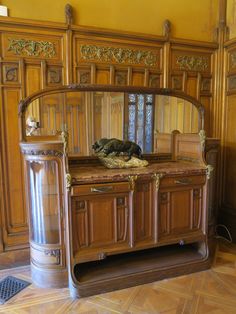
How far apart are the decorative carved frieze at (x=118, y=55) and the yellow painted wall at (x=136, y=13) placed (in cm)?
23

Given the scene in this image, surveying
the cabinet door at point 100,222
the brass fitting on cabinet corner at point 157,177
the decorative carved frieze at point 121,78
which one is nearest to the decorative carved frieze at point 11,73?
the decorative carved frieze at point 121,78

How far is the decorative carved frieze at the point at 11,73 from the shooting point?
251 cm

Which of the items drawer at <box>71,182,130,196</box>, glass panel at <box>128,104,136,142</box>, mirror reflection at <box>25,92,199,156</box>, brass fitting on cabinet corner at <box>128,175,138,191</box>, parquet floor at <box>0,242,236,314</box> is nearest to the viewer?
parquet floor at <box>0,242,236,314</box>

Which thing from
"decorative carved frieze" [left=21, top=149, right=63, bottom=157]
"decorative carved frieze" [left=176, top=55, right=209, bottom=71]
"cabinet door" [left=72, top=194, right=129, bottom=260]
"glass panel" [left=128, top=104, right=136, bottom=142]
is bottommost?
"cabinet door" [left=72, top=194, right=129, bottom=260]

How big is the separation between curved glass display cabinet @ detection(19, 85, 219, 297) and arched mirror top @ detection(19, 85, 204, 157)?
0.4 inches

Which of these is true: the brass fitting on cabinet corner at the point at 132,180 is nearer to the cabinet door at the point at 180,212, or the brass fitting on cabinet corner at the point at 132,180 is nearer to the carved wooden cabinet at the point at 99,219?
the carved wooden cabinet at the point at 99,219

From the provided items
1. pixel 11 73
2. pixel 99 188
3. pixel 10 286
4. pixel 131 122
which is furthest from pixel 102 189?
pixel 11 73

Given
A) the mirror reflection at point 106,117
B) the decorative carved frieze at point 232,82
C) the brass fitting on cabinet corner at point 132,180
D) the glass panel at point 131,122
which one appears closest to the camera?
the brass fitting on cabinet corner at point 132,180

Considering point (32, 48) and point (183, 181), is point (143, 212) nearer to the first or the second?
point (183, 181)

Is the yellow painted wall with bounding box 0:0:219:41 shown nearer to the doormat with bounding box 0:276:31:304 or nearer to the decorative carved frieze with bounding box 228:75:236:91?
the decorative carved frieze with bounding box 228:75:236:91

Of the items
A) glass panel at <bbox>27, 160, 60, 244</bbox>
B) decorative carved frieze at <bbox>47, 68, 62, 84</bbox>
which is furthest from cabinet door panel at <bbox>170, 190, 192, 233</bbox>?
decorative carved frieze at <bbox>47, 68, 62, 84</bbox>

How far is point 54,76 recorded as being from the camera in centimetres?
266

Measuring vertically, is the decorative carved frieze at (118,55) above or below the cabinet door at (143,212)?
above

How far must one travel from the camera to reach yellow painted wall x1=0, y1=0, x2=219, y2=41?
255 centimetres
